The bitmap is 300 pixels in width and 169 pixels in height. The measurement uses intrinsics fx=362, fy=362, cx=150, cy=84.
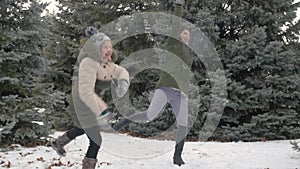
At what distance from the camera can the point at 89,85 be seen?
3742mm

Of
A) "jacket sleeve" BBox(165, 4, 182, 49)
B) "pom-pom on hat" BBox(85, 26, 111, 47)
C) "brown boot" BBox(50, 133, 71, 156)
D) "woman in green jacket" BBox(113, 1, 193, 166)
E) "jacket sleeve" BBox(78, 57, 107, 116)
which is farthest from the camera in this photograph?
"jacket sleeve" BBox(165, 4, 182, 49)

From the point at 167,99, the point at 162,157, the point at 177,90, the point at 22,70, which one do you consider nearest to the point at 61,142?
the point at 167,99

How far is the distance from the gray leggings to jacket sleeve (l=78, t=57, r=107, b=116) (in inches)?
56.9

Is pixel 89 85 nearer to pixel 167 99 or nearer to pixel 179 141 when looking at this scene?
pixel 167 99

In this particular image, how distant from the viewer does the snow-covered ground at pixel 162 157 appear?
5.36 metres

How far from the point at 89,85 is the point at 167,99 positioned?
1807 mm

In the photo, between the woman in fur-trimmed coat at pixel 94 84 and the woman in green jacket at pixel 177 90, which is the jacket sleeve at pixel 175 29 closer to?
the woman in green jacket at pixel 177 90

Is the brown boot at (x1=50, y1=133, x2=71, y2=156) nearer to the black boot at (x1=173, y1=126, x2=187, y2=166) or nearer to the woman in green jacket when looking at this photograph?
the woman in green jacket

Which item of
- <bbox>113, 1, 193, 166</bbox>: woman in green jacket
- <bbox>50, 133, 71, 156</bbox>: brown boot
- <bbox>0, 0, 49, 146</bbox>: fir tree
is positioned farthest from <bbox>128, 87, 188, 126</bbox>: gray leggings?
<bbox>0, 0, 49, 146</bbox>: fir tree

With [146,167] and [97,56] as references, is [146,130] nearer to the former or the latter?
[146,167]

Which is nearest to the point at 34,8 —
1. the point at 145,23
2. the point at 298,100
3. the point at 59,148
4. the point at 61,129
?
the point at 59,148

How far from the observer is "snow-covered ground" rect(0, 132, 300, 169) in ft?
17.6

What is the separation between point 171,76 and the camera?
5.21 m

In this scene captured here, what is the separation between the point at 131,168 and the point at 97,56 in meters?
2.08
